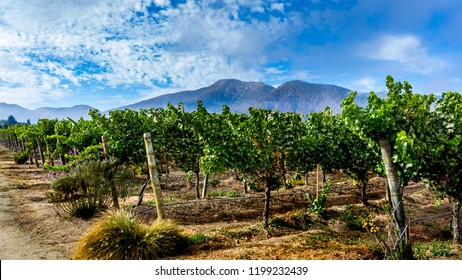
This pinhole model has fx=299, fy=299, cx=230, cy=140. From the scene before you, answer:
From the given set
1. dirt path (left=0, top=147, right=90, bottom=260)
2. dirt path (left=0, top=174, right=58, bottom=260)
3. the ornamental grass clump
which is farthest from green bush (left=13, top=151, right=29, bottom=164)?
the ornamental grass clump

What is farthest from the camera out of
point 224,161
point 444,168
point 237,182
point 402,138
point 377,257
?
point 237,182

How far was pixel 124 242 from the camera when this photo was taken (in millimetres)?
6047

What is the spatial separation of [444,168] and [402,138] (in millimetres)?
2389

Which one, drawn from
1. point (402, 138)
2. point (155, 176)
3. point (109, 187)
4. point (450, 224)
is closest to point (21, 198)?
point (109, 187)

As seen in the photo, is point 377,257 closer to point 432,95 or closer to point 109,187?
point 432,95

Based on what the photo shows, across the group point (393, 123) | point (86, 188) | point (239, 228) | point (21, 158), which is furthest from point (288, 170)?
point (21, 158)

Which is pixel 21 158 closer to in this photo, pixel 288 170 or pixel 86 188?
pixel 86 188

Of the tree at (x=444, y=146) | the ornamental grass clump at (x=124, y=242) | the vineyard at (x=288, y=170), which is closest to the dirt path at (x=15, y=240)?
the vineyard at (x=288, y=170)

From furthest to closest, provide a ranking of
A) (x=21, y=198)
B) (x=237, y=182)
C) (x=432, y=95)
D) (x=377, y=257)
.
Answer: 1. (x=237, y=182)
2. (x=21, y=198)
3. (x=432, y=95)
4. (x=377, y=257)

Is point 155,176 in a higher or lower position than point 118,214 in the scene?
higher

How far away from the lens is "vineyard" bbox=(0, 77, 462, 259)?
581cm

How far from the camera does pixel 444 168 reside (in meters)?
6.39

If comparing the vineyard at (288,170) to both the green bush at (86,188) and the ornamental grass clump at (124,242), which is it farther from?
the ornamental grass clump at (124,242)

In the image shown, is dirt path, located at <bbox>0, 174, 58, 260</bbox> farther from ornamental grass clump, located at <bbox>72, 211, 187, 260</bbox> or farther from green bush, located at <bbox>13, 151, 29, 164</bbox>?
green bush, located at <bbox>13, 151, 29, 164</bbox>
